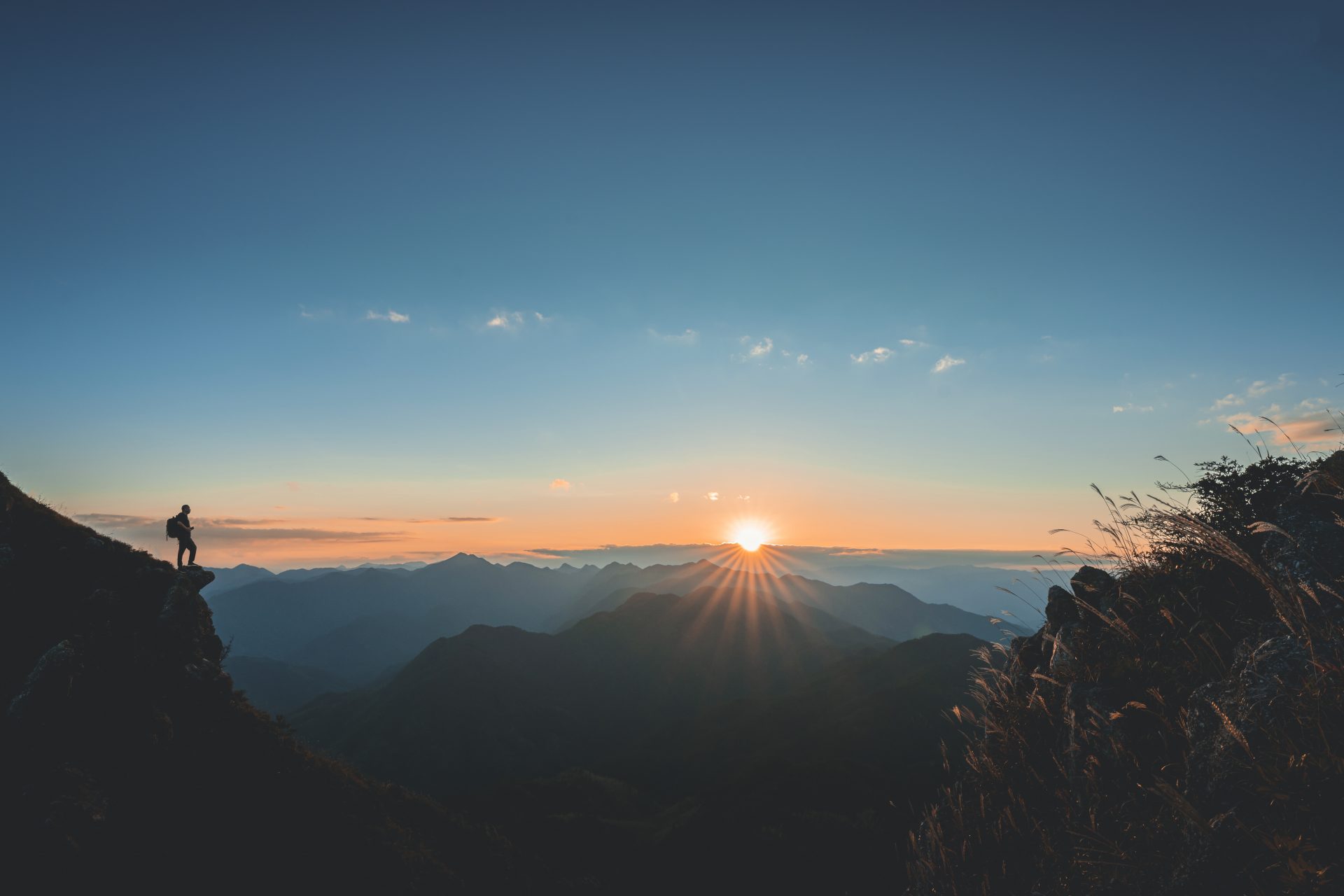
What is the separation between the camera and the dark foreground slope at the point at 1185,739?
12.8ft

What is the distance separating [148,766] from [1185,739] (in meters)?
25.4

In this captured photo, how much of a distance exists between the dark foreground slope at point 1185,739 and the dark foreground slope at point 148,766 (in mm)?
19470

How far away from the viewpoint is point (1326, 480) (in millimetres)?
7211

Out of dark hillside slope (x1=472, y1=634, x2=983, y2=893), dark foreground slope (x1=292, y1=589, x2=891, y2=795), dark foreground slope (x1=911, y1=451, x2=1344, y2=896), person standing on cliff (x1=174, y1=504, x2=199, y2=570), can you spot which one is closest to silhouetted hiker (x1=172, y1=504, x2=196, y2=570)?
person standing on cliff (x1=174, y1=504, x2=199, y2=570)

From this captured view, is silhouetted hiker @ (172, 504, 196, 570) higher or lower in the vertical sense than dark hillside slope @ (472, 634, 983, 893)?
higher

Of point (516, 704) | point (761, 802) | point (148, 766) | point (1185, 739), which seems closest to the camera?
point (1185, 739)

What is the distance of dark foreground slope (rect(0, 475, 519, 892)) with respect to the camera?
46.1 feet

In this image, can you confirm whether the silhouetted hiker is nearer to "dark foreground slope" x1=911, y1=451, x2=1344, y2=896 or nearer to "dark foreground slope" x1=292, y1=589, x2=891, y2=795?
"dark foreground slope" x1=911, y1=451, x2=1344, y2=896

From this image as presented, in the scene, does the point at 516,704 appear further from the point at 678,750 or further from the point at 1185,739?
the point at 1185,739

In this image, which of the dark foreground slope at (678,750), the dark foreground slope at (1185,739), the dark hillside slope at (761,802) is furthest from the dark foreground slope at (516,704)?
the dark foreground slope at (1185,739)

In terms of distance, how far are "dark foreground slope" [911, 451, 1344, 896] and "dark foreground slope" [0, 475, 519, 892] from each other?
767 inches

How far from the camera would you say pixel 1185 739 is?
5.87m

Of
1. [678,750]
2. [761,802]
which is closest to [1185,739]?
[761,802]

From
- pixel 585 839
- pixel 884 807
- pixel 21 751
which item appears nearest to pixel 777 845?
pixel 585 839
